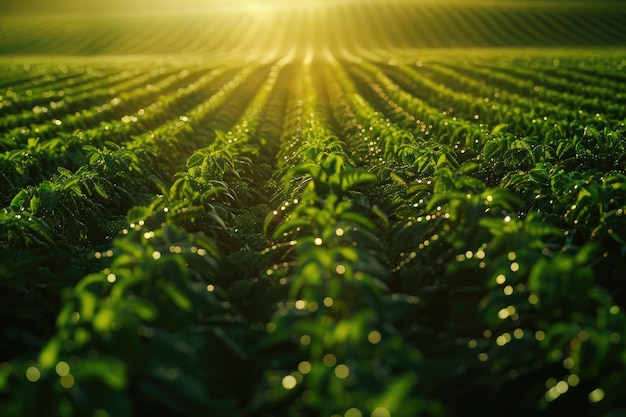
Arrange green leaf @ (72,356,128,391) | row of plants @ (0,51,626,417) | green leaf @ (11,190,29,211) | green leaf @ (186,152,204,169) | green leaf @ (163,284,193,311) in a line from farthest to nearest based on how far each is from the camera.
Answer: green leaf @ (186,152,204,169), green leaf @ (11,190,29,211), green leaf @ (163,284,193,311), row of plants @ (0,51,626,417), green leaf @ (72,356,128,391)

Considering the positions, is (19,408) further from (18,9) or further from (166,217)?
(18,9)

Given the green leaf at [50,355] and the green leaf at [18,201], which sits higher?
the green leaf at [50,355]

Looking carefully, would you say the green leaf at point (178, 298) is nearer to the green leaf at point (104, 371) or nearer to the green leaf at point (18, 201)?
the green leaf at point (104, 371)

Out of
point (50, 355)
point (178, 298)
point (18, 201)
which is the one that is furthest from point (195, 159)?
point (50, 355)

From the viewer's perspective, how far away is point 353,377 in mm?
2416

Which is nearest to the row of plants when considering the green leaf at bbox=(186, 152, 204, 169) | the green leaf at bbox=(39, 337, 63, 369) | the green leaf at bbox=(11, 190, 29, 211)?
the green leaf at bbox=(39, 337, 63, 369)

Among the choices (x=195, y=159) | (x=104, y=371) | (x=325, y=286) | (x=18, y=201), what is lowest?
(x=195, y=159)

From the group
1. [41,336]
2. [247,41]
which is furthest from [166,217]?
[247,41]

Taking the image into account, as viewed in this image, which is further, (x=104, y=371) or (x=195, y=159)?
(x=195, y=159)

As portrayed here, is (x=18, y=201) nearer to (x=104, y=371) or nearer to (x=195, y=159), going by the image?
(x=195, y=159)

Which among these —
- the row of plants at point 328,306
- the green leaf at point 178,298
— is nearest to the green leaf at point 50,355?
the row of plants at point 328,306

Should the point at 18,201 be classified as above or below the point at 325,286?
below

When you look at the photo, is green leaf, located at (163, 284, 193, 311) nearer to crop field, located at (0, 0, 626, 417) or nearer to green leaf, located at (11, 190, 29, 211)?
crop field, located at (0, 0, 626, 417)

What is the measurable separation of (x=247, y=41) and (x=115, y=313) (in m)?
62.1
